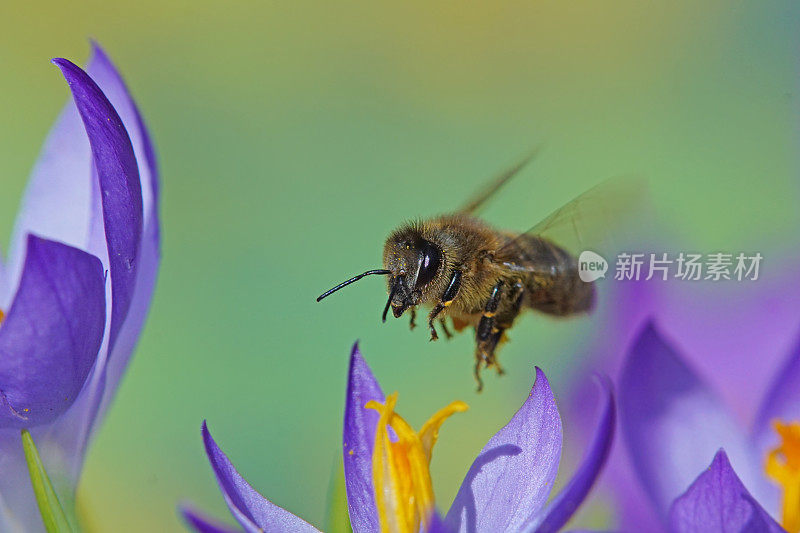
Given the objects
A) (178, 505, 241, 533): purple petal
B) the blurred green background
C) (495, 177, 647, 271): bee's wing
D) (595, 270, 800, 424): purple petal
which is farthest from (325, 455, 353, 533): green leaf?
the blurred green background

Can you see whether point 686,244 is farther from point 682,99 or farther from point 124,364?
point 124,364

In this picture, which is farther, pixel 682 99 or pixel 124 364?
pixel 682 99

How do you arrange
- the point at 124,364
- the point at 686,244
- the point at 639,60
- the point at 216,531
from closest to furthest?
the point at 216,531, the point at 124,364, the point at 686,244, the point at 639,60

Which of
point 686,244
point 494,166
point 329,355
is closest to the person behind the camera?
point 686,244

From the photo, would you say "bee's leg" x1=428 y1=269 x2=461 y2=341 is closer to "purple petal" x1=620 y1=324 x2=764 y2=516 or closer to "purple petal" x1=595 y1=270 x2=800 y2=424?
"purple petal" x1=620 y1=324 x2=764 y2=516

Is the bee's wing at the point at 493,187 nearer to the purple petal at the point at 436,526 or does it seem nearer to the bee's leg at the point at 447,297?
the bee's leg at the point at 447,297

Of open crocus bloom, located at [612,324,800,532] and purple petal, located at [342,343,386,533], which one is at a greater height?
open crocus bloom, located at [612,324,800,532]

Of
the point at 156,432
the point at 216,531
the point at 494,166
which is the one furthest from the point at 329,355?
the point at 216,531
